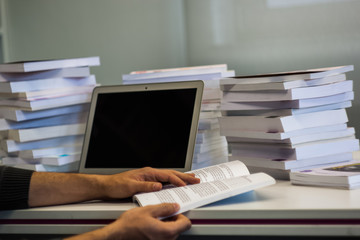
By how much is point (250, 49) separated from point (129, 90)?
609 millimetres

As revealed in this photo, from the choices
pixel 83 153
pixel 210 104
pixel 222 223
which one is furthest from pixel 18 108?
pixel 222 223

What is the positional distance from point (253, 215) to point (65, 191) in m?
0.49

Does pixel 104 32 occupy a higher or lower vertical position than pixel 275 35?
higher

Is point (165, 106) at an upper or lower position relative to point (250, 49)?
lower

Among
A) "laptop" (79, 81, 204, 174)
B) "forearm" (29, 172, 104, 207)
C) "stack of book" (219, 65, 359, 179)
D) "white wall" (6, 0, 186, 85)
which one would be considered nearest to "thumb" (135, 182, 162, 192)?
"forearm" (29, 172, 104, 207)

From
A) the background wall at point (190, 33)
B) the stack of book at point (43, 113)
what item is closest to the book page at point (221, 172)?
the stack of book at point (43, 113)

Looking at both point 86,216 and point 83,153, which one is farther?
point 83,153

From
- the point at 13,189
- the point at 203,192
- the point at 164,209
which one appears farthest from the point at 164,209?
the point at 13,189

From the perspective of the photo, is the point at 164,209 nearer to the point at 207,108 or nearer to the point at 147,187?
the point at 147,187

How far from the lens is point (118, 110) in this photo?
1.62 m

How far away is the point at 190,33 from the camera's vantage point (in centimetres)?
215

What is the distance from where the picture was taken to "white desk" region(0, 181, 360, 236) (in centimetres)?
102

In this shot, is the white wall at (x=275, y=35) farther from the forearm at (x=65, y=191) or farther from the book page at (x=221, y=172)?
the forearm at (x=65, y=191)

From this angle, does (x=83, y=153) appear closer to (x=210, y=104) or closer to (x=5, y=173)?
(x=5, y=173)
